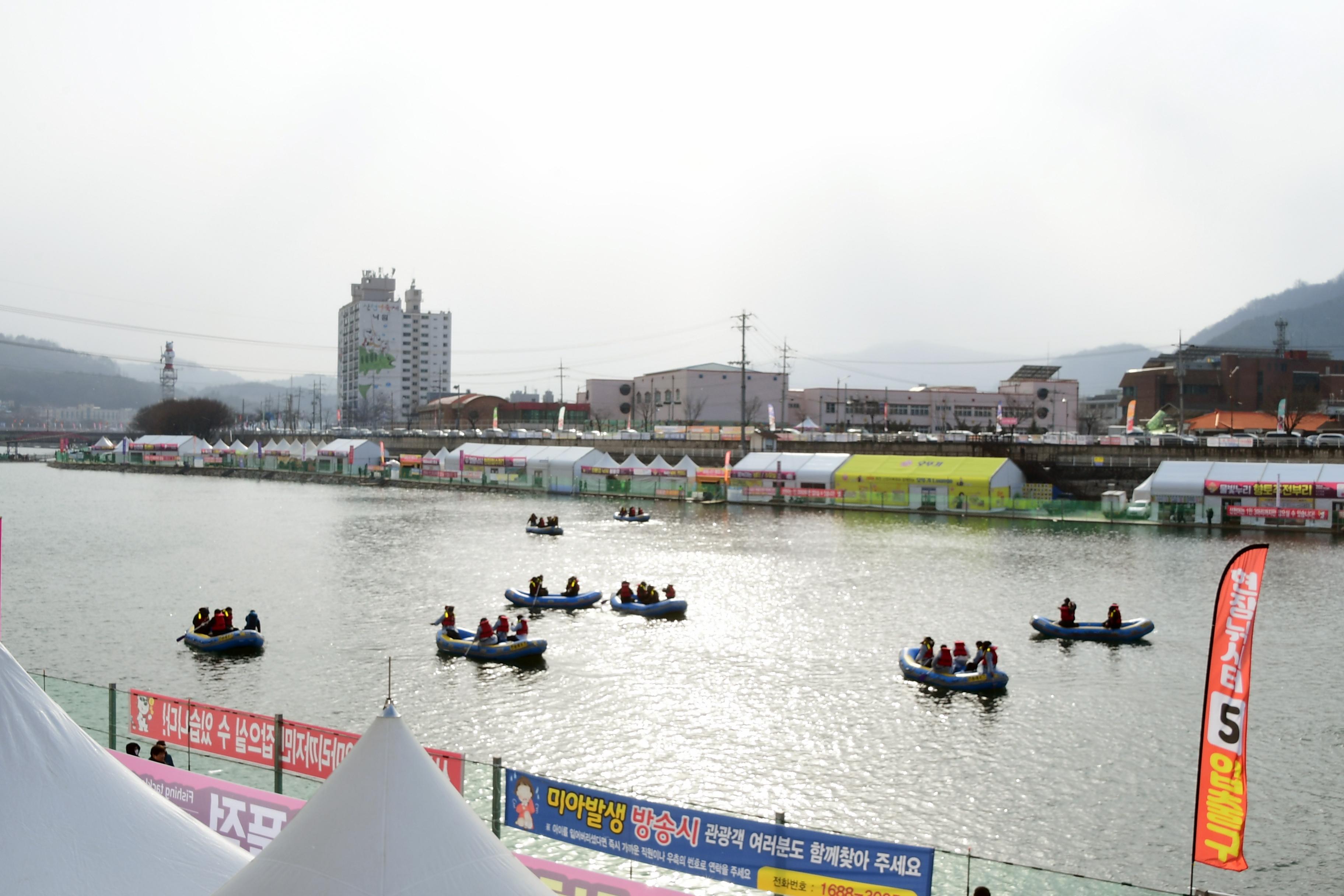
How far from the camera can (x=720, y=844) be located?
39.3 feet

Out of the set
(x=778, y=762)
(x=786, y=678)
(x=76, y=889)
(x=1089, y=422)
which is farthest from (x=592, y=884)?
(x=1089, y=422)

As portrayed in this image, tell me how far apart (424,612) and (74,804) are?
2880 cm

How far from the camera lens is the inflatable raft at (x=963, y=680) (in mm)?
26797

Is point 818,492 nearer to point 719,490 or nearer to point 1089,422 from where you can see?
point 719,490

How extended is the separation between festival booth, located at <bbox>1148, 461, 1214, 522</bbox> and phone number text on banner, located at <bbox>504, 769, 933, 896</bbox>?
62.9 m

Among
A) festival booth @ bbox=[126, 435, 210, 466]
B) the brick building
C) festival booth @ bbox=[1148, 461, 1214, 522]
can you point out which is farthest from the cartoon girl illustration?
festival booth @ bbox=[126, 435, 210, 466]

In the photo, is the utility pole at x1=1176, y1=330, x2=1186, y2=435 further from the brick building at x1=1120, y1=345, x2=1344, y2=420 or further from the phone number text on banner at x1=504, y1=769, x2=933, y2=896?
the phone number text on banner at x1=504, y1=769, x2=933, y2=896

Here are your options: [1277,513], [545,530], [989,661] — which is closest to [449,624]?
[989,661]

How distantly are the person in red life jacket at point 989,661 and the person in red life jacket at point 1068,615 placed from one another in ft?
26.2

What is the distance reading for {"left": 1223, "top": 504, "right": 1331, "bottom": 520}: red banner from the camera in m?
61.3

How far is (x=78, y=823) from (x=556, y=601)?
29035mm

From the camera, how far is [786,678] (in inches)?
1112

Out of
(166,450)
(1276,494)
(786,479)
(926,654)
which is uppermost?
(1276,494)

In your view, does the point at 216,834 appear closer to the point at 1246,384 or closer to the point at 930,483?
the point at 930,483
